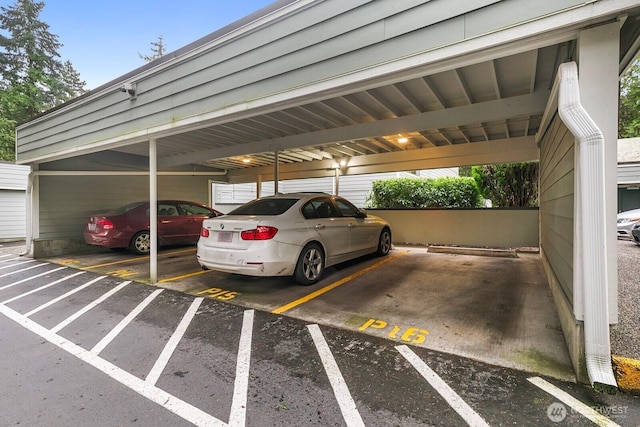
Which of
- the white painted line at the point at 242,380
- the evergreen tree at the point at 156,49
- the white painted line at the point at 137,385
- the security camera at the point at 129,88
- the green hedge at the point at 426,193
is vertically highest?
the evergreen tree at the point at 156,49

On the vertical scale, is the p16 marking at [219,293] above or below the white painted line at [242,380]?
above

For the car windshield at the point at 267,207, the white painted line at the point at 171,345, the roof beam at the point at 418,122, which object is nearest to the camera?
the white painted line at the point at 171,345

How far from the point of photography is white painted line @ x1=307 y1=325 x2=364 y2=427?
1.83 m

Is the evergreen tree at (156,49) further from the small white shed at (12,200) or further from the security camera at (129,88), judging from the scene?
the security camera at (129,88)

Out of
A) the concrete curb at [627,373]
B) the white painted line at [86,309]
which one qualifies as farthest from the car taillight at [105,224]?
the concrete curb at [627,373]

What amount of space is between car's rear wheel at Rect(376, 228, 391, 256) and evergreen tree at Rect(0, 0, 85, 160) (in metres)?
24.3

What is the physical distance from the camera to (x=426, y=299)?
157 inches

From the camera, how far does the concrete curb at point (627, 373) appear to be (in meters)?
1.99

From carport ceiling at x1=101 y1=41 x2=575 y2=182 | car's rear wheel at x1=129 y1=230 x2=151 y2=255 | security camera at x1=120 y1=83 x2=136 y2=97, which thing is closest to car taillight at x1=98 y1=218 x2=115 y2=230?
car's rear wheel at x1=129 y1=230 x2=151 y2=255

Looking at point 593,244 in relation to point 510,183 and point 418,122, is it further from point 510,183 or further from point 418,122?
point 510,183

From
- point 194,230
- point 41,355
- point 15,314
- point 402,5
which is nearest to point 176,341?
point 41,355

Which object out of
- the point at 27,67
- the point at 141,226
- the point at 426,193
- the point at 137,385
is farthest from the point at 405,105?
the point at 27,67

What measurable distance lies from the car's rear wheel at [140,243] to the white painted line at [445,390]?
720 centimetres

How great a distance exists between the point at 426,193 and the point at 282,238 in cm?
845
